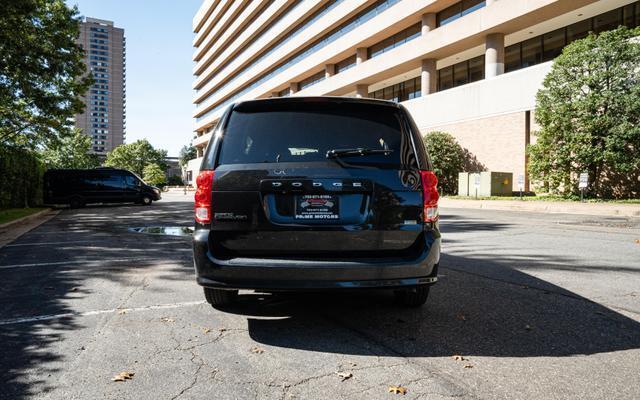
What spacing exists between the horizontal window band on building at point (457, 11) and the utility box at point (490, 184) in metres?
11.0

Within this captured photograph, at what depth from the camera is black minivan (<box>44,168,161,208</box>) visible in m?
22.9

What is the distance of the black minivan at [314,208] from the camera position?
3.26m

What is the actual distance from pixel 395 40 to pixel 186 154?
128m

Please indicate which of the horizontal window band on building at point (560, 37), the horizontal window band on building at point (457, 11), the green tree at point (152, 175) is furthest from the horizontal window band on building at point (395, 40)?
the green tree at point (152, 175)

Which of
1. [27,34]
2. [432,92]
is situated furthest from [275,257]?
[432,92]

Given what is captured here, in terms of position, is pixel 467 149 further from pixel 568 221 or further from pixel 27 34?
pixel 27 34

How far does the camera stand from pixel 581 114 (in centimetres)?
1886

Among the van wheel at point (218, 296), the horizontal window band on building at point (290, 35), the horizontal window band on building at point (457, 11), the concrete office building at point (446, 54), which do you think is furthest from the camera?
the horizontal window band on building at point (290, 35)

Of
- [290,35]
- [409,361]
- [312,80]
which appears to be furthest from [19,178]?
[290,35]

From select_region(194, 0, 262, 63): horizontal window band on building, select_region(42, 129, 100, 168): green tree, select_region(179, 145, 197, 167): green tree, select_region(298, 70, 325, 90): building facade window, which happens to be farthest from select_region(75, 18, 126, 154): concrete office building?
select_region(298, 70, 325, 90): building facade window

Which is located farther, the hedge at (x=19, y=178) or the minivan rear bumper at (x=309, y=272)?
the hedge at (x=19, y=178)

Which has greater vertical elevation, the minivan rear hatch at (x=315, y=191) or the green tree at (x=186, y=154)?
the green tree at (x=186, y=154)

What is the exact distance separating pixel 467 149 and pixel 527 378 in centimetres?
2728

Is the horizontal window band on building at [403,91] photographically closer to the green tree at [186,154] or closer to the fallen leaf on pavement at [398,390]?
the fallen leaf on pavement at [398,390]
